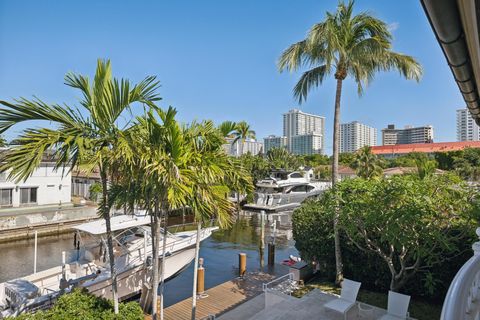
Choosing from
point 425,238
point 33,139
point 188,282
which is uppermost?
point 33,139

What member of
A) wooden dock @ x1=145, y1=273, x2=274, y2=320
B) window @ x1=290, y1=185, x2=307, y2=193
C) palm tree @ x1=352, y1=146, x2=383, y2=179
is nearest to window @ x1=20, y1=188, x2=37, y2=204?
wooden dock @ x1=145, y1=273, x2=274, y2=320

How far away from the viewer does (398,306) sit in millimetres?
8039

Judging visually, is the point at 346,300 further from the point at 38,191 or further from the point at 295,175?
the point at 295,175

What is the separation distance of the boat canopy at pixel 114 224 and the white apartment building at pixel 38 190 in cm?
1333

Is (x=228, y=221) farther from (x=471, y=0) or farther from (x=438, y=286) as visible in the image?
(x=438, y=286)

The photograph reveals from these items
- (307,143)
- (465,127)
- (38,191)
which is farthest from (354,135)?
(38,191)

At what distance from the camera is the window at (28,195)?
79.8 feet

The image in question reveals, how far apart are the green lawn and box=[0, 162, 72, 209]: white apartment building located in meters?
20.1

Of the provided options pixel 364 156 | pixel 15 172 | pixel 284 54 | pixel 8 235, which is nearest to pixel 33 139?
pixel 15 172

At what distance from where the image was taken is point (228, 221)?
6.95m

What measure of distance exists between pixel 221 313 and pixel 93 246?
6351 mm

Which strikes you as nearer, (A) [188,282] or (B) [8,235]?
(A) [188,282]

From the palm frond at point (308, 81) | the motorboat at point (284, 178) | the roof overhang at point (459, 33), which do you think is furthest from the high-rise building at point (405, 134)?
the roof overhang at point (459, 33)

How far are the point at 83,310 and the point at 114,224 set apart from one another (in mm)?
6748
